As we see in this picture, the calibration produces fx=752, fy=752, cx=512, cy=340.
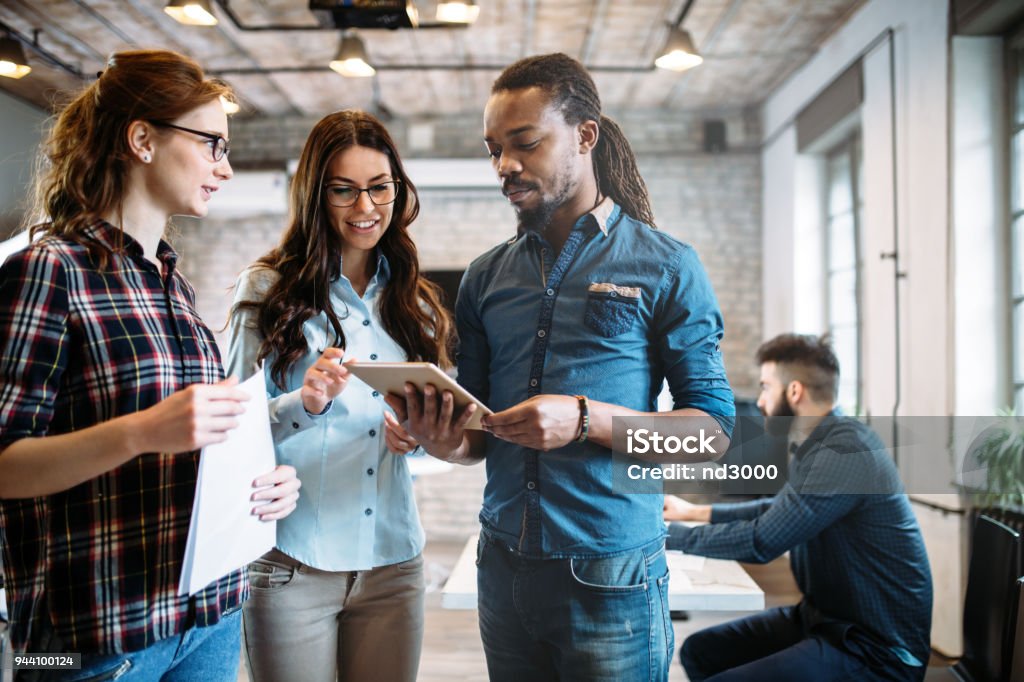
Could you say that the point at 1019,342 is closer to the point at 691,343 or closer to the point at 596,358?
the point at 691,343

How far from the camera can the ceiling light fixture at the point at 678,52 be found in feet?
9.29

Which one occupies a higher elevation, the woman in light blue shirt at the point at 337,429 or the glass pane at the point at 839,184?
the glass pane at the point at 839,184

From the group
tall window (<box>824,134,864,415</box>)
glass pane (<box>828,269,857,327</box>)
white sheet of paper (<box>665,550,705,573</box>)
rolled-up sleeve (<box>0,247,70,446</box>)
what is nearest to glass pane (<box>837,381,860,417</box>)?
tall window (<box>824,134,864,415</box>)

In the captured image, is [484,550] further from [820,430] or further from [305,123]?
[305,123]

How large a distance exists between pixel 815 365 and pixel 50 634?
6.24ft

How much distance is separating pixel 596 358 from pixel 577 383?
2.1 inches

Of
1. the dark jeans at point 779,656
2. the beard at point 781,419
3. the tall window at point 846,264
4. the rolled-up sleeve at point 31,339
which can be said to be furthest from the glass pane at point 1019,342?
the rolled-up sleeve at point 31,339

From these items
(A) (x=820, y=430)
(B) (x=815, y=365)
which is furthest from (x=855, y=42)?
(A) (x=820, y=430)

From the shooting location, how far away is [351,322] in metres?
1.43

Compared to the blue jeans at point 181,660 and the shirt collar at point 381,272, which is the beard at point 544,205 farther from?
the blue jeans at point 181,660

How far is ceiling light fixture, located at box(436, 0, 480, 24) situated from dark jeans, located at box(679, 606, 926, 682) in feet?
7.90

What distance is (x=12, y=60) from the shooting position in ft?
6.02

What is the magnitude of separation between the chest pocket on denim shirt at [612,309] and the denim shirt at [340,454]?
0.41 meters

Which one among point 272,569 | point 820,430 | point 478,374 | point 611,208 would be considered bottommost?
point 272,569
